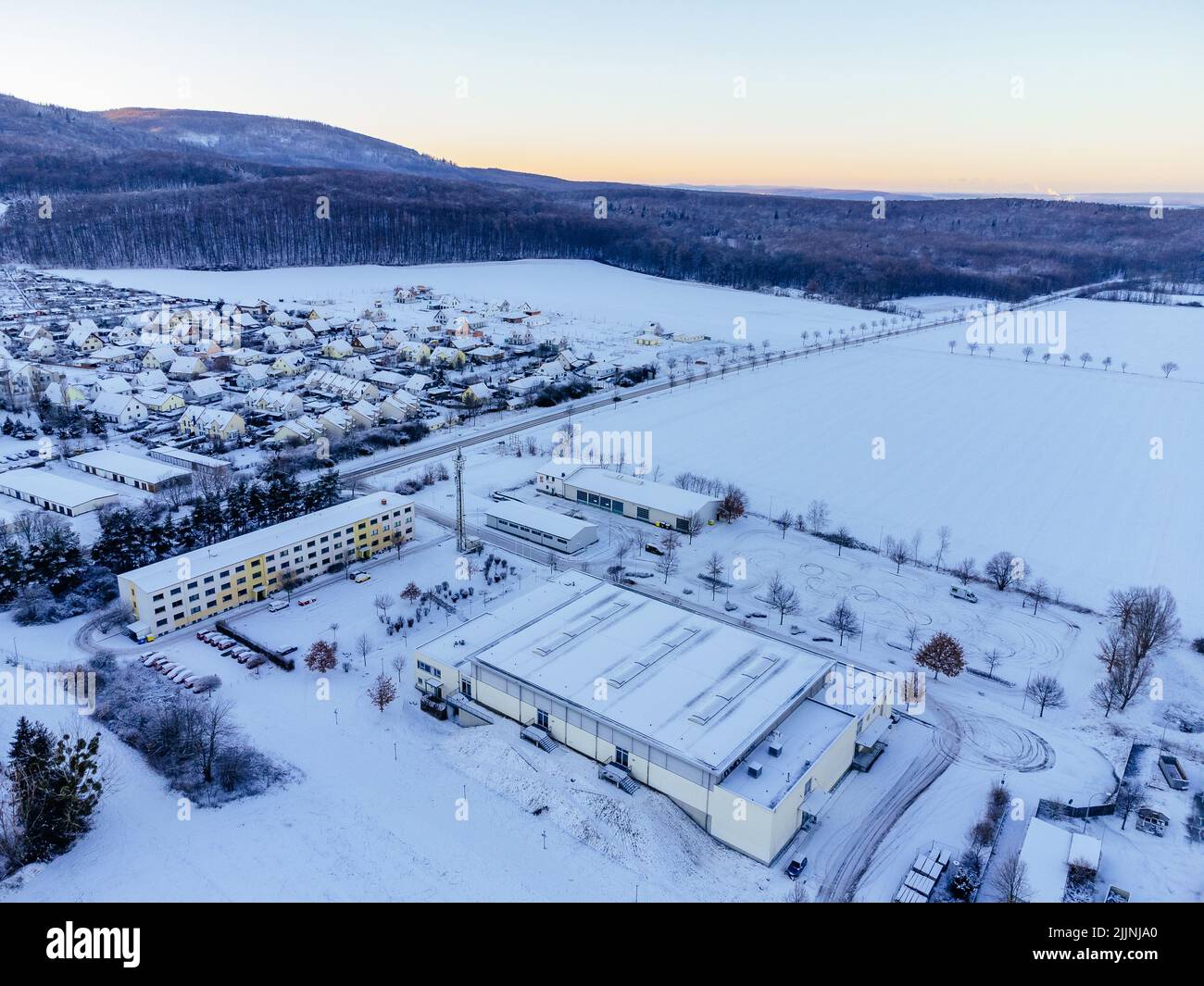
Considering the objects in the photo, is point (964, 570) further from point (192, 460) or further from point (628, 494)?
point (192, 460)

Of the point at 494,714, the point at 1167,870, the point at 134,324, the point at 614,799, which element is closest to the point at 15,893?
the point at 494,714

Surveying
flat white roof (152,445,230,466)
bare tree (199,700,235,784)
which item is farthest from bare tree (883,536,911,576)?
flat white roof (152,445,230,466)

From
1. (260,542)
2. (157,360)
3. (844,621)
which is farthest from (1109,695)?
(157,360)

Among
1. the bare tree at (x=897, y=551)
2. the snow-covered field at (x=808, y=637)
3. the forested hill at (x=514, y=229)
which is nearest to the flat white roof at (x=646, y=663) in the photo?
the snow-covered field at (x=808, y=637)

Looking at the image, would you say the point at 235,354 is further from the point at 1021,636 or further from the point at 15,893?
the point at 1021,636

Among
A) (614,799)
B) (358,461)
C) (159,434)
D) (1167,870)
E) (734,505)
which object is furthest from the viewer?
(159,434)

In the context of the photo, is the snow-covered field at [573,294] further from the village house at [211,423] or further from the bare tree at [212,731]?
the bare tree at [212,731]
